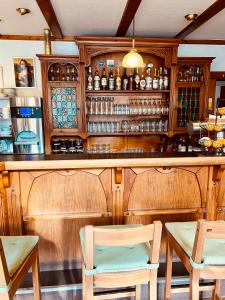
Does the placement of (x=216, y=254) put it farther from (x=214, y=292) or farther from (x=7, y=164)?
(x=7, y=164)

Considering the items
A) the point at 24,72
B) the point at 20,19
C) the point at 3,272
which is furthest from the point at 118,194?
the point at 24,72

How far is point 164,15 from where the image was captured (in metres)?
3.26

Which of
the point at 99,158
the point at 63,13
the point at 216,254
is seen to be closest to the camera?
the point at 216,254

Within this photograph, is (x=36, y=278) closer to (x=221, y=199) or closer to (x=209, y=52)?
(x=221, y=199)

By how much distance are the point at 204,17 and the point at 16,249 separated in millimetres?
3403

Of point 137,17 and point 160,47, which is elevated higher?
point 137,17

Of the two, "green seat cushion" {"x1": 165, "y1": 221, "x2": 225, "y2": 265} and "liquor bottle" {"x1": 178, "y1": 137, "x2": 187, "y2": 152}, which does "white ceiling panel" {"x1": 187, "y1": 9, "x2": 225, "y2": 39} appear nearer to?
"liquor bottle" {"x1": 178, "y1": 137, "x2": 187, "y2": 152}

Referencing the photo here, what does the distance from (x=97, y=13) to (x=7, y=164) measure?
240cm

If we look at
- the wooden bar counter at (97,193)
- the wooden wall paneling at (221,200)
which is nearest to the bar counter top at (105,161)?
the wooden bar counter at (97,193)

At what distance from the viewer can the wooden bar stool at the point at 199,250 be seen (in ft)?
3.89

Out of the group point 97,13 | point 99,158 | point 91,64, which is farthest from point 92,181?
point 91,64

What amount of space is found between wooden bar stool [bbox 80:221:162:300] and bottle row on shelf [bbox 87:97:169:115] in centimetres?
300

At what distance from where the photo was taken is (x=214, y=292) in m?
1.69

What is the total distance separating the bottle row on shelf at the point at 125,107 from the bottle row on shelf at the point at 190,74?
478 mm
